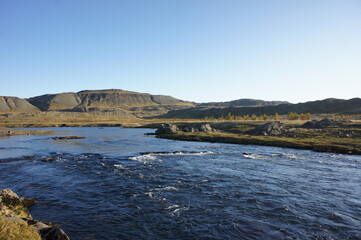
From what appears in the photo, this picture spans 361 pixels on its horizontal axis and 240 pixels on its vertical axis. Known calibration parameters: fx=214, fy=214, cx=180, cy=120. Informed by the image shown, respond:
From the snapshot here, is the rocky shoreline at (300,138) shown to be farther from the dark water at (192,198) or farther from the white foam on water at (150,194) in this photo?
the white foam on water at (150,194)

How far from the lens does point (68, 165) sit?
28.1 m

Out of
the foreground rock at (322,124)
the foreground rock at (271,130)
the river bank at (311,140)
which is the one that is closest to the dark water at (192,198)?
the river bank at (311,140)

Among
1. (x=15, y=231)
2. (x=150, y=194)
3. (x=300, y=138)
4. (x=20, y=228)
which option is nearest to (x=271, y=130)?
(x=300, y=138)

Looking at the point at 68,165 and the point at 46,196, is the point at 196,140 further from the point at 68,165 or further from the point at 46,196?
the point at 46,196

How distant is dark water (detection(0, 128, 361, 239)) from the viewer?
12.6 m

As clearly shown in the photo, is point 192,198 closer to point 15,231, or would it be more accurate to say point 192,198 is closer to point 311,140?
point 15,231

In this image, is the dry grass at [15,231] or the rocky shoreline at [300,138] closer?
the dry grass at [15,231]

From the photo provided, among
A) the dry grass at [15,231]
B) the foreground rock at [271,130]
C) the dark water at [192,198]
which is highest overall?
the dry grass at [15,231]

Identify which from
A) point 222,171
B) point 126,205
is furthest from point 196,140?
point 126,205

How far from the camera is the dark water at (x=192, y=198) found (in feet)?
41.3

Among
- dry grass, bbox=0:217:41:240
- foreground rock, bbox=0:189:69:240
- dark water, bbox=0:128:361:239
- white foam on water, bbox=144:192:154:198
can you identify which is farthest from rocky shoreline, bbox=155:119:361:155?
dry grass, bbox=0:217:41:240

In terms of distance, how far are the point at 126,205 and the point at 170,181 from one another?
6447 millimetres

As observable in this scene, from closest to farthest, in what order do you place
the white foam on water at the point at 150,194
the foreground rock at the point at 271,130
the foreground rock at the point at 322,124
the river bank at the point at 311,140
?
the white foam on water at the point at 150,194 → the river bank at the point at 311,140 → the foreground rock at the point at 271,130 → the foreground rock at the point at 322,124

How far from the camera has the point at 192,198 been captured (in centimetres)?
1709
